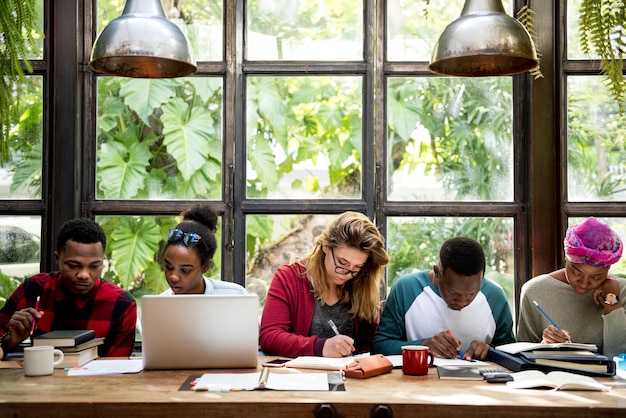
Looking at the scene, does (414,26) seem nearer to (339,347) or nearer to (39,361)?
(339,347)

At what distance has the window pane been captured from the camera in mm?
4051

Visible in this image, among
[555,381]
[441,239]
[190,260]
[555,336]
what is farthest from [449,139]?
[555,381]

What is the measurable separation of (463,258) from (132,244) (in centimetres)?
181

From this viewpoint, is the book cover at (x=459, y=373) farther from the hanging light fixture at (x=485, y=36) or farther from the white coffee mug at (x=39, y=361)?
the white coffee mug at (x=39, y=361)

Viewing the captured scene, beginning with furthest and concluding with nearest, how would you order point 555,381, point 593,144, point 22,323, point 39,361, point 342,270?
point 593,144 < point 342,270 < point 22,323 < point 39,361 < point 555,381

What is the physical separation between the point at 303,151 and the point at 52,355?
188 centimetres

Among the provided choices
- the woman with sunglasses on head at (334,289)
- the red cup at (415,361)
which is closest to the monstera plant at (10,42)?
the woman with sunglasses on head at (334,289)

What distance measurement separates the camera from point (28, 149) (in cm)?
406

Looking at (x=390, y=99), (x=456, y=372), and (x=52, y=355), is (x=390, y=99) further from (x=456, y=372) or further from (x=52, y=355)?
(x=52, y=355)

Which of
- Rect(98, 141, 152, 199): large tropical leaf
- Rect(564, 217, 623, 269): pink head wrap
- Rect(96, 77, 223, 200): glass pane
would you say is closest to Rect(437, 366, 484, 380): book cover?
Rect(564, 217, 623, 269): pink head wrap

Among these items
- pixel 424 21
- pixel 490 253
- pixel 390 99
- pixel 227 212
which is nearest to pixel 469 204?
pixel 490 253

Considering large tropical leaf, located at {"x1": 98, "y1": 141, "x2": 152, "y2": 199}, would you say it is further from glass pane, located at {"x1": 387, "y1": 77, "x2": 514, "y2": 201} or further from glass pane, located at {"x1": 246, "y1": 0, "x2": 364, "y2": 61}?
glass pane, located at {"x1": 387, "y1": 77, "x2": 514, "y2": 201}

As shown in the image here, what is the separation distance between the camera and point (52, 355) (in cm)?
264

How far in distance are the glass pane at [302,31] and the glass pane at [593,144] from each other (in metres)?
1.17
